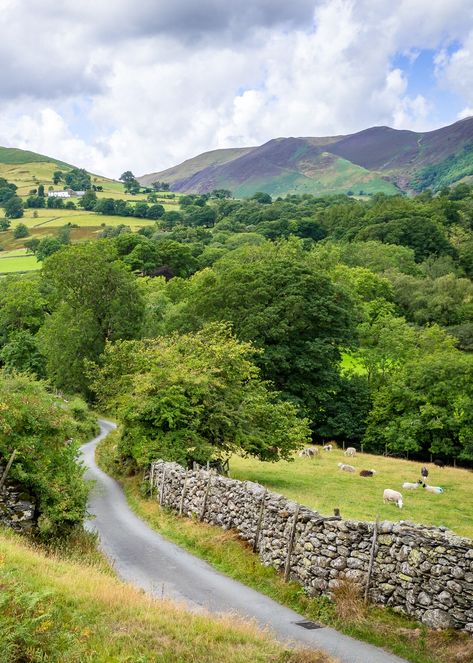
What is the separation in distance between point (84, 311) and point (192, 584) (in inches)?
1896

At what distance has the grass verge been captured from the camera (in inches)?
460

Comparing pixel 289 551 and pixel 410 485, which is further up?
pixel 289 551

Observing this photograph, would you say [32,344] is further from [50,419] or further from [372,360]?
[50,419]

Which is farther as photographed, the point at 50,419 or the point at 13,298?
the point at 13,298

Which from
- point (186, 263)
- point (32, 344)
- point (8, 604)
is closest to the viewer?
point (8, 604)

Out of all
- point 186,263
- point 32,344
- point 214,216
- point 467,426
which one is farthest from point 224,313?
point 214,216

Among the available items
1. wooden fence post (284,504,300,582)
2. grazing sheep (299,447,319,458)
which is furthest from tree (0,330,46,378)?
wooden fence post (284,504,300,582)

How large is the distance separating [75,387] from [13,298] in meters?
29.8

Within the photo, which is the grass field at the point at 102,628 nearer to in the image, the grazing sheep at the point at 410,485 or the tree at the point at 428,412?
the grazing sheep at the point at 410,485

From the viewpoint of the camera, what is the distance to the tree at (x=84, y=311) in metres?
59.7

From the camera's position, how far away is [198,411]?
26.4 meters

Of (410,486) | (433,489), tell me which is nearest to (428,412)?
(433,489)

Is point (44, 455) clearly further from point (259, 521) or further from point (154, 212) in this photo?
point (154, 212)

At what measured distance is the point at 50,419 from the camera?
55.6 ft
